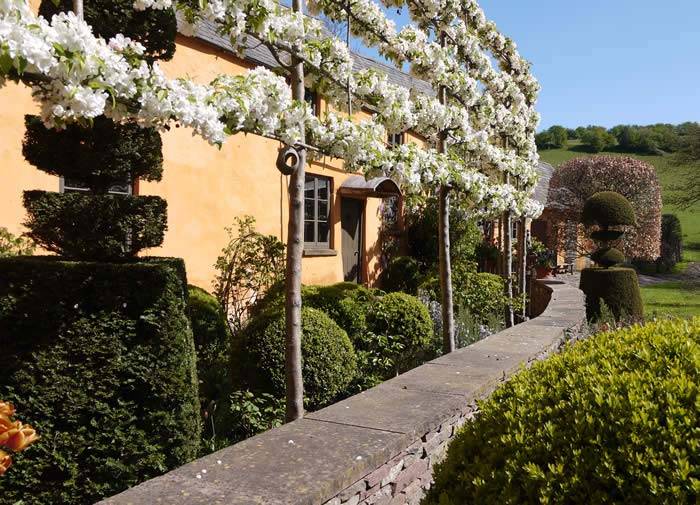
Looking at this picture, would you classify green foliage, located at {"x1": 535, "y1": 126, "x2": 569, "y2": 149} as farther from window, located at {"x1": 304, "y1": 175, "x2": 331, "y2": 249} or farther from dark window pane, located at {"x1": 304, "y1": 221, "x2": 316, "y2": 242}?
dark window pane, located at {"x1": 304, "y1": 221, "x2": 316, "y2": 242}

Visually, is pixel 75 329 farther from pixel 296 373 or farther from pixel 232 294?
pixel 232 294

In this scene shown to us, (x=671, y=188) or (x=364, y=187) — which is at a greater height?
(x=671, y=188)

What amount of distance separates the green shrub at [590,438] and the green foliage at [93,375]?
2.10m

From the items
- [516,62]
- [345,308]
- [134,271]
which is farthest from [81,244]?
[516,62]

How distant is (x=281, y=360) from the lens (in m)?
5.60

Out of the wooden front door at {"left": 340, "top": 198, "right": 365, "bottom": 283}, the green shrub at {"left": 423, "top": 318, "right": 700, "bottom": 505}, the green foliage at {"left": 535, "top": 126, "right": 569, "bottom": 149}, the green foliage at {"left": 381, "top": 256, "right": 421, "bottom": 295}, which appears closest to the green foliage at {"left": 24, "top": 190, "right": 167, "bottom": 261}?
the green shrub at {"left": 423, "top": 318, "right": 700, "bottom": 505}

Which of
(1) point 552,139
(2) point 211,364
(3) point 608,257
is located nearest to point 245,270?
(2) point 211,364

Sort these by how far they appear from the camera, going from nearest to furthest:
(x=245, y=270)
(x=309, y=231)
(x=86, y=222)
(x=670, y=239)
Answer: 1. (x=86, y=222)
2. (x=245, y=270)
3. (x=309, y=231)
4. (x=670, y=239)

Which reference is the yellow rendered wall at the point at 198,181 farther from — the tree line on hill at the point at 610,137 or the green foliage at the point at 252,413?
the tree line on hill at the point at 610,137

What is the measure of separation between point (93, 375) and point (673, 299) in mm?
22220

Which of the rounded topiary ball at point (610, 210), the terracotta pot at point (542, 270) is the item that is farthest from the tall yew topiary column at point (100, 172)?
the terracotta pot at point (542, 270)

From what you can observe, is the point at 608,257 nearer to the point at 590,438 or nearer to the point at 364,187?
the point at 364,187

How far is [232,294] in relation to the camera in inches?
377

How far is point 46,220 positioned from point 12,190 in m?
3.52
